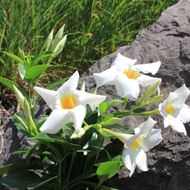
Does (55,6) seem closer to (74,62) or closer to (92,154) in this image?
(74,62)

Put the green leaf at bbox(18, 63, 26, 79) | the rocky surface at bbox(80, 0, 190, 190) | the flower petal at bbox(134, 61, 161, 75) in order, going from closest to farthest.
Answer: the flower petal at bbox(134, 61, 161, 75) → the green leaf at bbox(18, 63, 26, 79) → the rocky surface at bbox(80, 0, 190, 190)

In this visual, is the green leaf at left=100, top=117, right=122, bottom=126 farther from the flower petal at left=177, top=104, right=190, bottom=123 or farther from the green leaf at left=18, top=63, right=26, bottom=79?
the green leaf at left=18, top=63, right=26, bottom=79

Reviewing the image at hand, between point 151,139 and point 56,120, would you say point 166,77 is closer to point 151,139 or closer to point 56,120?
point 151,139

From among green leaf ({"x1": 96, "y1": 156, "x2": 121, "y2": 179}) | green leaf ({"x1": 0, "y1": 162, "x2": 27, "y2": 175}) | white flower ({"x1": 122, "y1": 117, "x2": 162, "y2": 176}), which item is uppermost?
white flower ({"x1": 122, "y1": 117, "x2": 162, "y2": 176})

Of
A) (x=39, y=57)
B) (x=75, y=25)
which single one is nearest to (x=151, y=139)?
(x=39, y=57)

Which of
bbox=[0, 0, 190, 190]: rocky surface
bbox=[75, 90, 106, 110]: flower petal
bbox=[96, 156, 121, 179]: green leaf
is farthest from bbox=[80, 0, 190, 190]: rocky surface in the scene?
bbox=[75, 90, 106, 110]: flower petal

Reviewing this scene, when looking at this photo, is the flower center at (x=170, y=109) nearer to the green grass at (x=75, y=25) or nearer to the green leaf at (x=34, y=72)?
the green leaf at (x=34, y=72)

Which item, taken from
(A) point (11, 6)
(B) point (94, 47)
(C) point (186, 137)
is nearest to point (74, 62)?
(B) point (94, 47)
